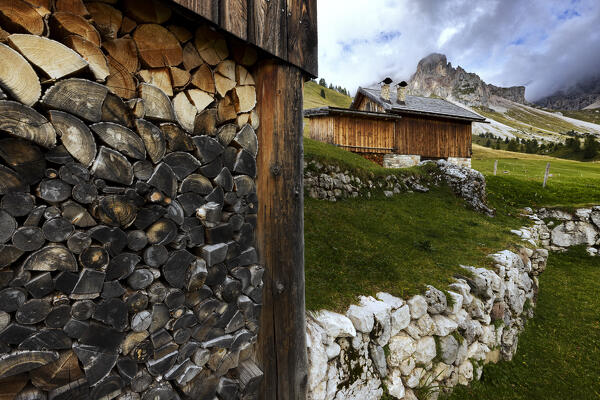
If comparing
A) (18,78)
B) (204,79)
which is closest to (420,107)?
(204,79)

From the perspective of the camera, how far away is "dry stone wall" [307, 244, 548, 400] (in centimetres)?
429

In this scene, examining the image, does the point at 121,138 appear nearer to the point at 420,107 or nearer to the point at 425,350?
the point at 425,350

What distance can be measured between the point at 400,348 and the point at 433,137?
22.5 metres

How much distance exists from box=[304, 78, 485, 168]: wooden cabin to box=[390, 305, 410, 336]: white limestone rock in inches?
629

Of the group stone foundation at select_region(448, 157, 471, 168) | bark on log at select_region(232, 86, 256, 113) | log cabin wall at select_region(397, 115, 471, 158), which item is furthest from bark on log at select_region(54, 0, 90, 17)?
stone foundation at select_region(448, 157, 471, 168)

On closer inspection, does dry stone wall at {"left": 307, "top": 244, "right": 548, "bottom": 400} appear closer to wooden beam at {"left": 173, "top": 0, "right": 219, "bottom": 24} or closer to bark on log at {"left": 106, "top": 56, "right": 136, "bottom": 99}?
bark on log at {"left": 106, "top": 56, "right": 136, "bottom": 99}

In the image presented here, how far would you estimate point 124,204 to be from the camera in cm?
209

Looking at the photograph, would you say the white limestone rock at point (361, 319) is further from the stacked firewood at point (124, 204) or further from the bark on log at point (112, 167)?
the bark on log at point (112, 167)

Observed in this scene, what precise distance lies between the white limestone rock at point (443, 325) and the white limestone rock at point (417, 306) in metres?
0.52

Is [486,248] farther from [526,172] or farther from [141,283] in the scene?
[526,172]

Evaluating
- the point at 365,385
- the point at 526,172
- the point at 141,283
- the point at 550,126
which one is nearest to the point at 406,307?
the point at 365,385

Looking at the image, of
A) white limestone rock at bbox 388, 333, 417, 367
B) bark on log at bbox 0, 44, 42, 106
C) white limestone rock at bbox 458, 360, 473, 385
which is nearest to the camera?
bark on log at bbox 0, 44, 42, 106

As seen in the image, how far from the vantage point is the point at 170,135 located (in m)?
2.30

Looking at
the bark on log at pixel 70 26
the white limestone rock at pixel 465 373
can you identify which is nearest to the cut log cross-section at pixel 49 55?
the bark on log at pixel 70 26
